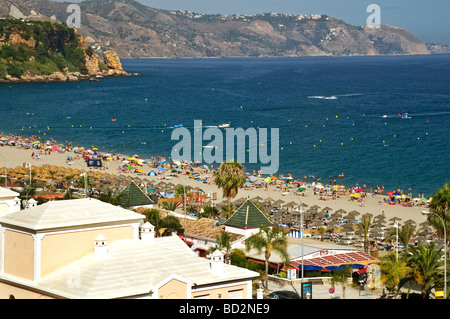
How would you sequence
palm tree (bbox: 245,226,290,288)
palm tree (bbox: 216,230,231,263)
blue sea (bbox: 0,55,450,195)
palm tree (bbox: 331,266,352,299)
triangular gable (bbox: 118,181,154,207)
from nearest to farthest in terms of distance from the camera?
palm tree (bbox: 331,266,352,299), palm tree (bbox: 245,226,290,288), palm tree (bbox: 216,230,231,263), triangular gable (bbox: 118,181,154,207), blue sea (bbox: 0,55,450,195)

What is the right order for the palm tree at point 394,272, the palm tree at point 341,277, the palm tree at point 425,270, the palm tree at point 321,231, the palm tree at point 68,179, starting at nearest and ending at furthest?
the palm tree at point 425,270, the palm tree at point 394,272, the palm tree at point 341,277, the palm tree at point 321,231, the palm tree at point 68,179

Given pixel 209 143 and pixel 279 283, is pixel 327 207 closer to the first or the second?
pixel 279 283

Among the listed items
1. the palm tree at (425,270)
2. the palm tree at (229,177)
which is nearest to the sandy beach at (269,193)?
the palm tree at (229,177)

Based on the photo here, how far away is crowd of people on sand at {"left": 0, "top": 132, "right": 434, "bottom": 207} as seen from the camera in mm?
63531

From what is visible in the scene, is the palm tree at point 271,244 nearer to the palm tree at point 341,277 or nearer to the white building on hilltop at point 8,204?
the palm tree at point 341,277

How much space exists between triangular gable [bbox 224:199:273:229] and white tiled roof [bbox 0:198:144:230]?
15.9 metres

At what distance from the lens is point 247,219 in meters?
37.0

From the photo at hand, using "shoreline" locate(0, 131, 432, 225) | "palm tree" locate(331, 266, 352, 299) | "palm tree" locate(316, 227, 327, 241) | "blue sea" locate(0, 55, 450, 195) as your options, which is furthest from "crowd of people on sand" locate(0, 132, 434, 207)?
"palm tree" locate(331, 266, 352, 299)

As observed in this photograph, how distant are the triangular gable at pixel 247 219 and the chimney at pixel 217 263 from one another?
1704cm

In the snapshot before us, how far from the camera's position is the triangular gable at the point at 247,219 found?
36.9 m

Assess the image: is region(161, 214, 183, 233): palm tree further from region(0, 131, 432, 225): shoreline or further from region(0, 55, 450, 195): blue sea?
region(0, 55, 450, 195): blue sea

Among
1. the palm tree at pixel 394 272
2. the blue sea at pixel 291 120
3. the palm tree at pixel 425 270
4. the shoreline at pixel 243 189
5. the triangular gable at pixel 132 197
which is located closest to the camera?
the palm tree at pixel 425 270
